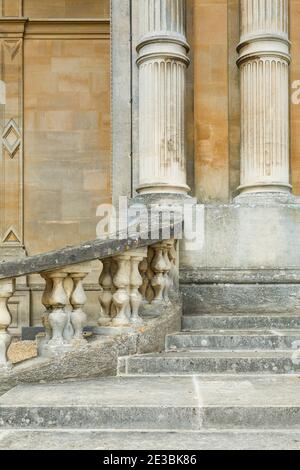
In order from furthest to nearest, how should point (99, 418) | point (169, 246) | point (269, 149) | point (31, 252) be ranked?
point (31, 252) → point (269, 149) → point (169, 246) → point (99, 418)

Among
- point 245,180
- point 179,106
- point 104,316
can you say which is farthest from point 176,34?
point 104,316

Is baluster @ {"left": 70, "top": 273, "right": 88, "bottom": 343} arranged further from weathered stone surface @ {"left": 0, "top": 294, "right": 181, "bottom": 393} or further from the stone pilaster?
the stone pilaster

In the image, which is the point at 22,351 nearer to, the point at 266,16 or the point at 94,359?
the point at 94,359

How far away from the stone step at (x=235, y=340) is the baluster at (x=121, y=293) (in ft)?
1.78

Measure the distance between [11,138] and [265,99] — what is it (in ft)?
20.8

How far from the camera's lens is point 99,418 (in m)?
3.26

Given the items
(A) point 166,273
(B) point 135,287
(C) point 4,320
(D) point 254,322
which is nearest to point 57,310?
(C) point 4,320

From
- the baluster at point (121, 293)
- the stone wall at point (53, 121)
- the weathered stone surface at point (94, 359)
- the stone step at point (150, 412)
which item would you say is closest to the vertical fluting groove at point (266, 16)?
the baluster at point (121, 293)

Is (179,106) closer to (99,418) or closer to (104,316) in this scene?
(104,316)

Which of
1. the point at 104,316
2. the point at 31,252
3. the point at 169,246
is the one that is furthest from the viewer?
the point at 31,252

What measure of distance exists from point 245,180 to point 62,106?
6.04 metres

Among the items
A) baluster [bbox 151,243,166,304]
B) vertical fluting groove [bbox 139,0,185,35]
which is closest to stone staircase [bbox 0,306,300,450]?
baluster [bbox 151,243,166,304]

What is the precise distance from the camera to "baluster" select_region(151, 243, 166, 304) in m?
5.00

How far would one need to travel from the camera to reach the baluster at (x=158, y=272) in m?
5.00
